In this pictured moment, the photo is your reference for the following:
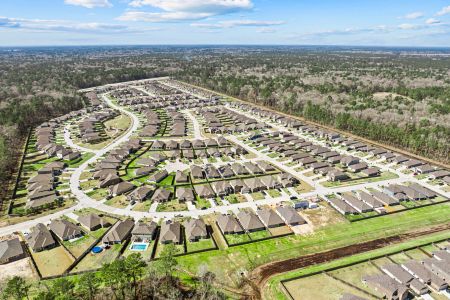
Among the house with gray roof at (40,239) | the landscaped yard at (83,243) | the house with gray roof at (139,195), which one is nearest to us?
the house with gray roof at (40,239)

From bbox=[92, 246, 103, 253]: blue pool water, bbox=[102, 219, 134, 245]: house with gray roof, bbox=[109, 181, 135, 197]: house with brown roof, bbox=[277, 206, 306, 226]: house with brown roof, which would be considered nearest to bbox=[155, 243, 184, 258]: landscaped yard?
bbox=[102, 219, 134, 245]: house with gray roof

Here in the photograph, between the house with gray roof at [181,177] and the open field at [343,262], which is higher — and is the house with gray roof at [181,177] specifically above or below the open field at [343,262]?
above

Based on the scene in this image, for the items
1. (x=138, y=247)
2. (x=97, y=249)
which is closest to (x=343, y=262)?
(x=138, y=247)

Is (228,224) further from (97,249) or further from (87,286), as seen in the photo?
(87,286)

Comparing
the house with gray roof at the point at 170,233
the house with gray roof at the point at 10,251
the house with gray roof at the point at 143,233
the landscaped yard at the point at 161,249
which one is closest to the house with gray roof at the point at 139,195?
the house with gray roof at the point at 143,233

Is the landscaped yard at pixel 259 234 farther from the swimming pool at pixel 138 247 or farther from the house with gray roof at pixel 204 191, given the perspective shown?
the swimming pool at pixel 138 247

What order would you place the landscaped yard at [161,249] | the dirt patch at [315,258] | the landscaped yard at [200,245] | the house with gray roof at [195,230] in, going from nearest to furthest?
the dirt patch at [315,258]
the landscaped yard at [161,249]
the landscaped yard at [200,245]
the house with gray roof at [195,230]

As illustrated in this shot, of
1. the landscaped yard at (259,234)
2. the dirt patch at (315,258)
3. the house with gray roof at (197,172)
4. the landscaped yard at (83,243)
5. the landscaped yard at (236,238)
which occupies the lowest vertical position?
the dirt patch at (315,258)
